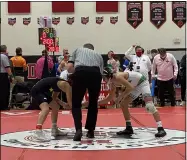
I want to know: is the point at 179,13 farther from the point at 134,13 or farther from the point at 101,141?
the point at 101,141

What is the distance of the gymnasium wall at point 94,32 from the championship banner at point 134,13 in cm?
13

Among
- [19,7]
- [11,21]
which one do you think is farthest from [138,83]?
[11,21]

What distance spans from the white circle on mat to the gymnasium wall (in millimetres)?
9713

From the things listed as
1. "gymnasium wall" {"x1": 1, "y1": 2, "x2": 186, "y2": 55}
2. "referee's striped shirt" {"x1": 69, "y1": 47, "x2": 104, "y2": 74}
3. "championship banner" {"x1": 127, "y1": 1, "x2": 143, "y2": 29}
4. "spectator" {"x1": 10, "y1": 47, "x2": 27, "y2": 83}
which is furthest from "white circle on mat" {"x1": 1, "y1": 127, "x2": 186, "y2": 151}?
"championship banner" {"x1": 127, "y1": 1, "x2": 143, "y2": 29}

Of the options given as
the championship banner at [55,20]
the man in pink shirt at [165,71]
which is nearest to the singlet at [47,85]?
the man in pink shirt at [165,71]

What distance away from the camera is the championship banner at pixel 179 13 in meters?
15.0

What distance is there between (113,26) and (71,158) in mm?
11986

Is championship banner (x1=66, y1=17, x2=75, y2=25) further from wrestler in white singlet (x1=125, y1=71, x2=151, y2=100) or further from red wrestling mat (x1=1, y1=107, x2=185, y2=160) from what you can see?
wrestler in white singlet (x1=125, y1=71, x2=151, y2=100)

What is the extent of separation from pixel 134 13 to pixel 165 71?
5407 mm

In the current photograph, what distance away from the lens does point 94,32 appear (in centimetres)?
1560

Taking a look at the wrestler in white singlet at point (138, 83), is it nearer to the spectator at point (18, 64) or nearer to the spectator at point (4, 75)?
the spectator at point (4, 75)

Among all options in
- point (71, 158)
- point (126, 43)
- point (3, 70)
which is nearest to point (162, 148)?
point (71, 158)

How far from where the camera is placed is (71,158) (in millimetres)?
4059

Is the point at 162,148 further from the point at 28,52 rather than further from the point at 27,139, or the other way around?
the point at 28,52
